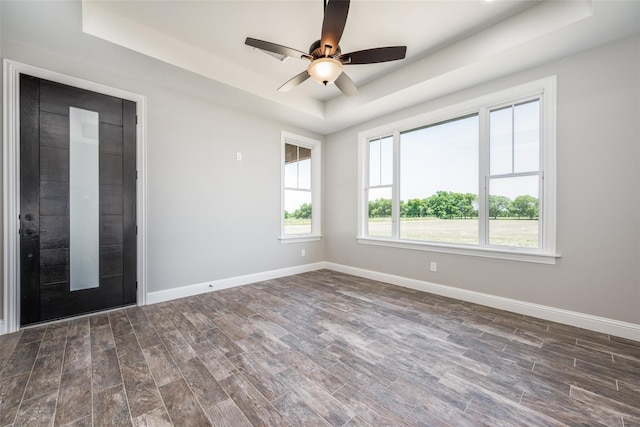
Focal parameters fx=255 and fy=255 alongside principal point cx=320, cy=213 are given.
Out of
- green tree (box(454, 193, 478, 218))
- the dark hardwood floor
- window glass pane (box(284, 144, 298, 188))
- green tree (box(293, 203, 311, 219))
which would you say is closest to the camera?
the dark hardwood floor

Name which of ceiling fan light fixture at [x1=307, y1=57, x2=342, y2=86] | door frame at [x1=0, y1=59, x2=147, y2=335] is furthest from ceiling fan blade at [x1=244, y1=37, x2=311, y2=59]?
door frame at [x1=0, y1=59, x2=147, y2=335]

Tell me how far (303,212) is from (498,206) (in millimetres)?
3173

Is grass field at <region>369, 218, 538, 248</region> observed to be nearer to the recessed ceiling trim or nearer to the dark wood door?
the recessed ceiling trim

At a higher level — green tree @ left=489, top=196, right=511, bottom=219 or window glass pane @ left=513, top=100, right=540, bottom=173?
window glass pane @ left=513, top=100, right=540, bottom=173

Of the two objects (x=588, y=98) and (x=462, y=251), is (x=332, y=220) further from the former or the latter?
(x=588, y=98)

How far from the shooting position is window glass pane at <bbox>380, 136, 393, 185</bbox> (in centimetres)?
434

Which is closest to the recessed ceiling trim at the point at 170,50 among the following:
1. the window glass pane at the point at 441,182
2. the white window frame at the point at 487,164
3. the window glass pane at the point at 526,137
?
the white window frame at the point at 487,164

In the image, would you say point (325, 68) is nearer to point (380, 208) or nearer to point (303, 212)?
point (380, 208)

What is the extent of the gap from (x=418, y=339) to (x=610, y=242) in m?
2.06

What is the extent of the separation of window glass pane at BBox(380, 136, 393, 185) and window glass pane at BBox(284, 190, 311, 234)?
1.53 m

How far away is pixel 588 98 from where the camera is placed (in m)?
2.54

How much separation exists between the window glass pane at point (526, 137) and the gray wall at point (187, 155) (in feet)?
11.1

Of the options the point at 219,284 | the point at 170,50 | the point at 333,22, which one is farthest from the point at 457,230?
the point at 170,50

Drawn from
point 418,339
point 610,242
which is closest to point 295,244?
point 418,339
